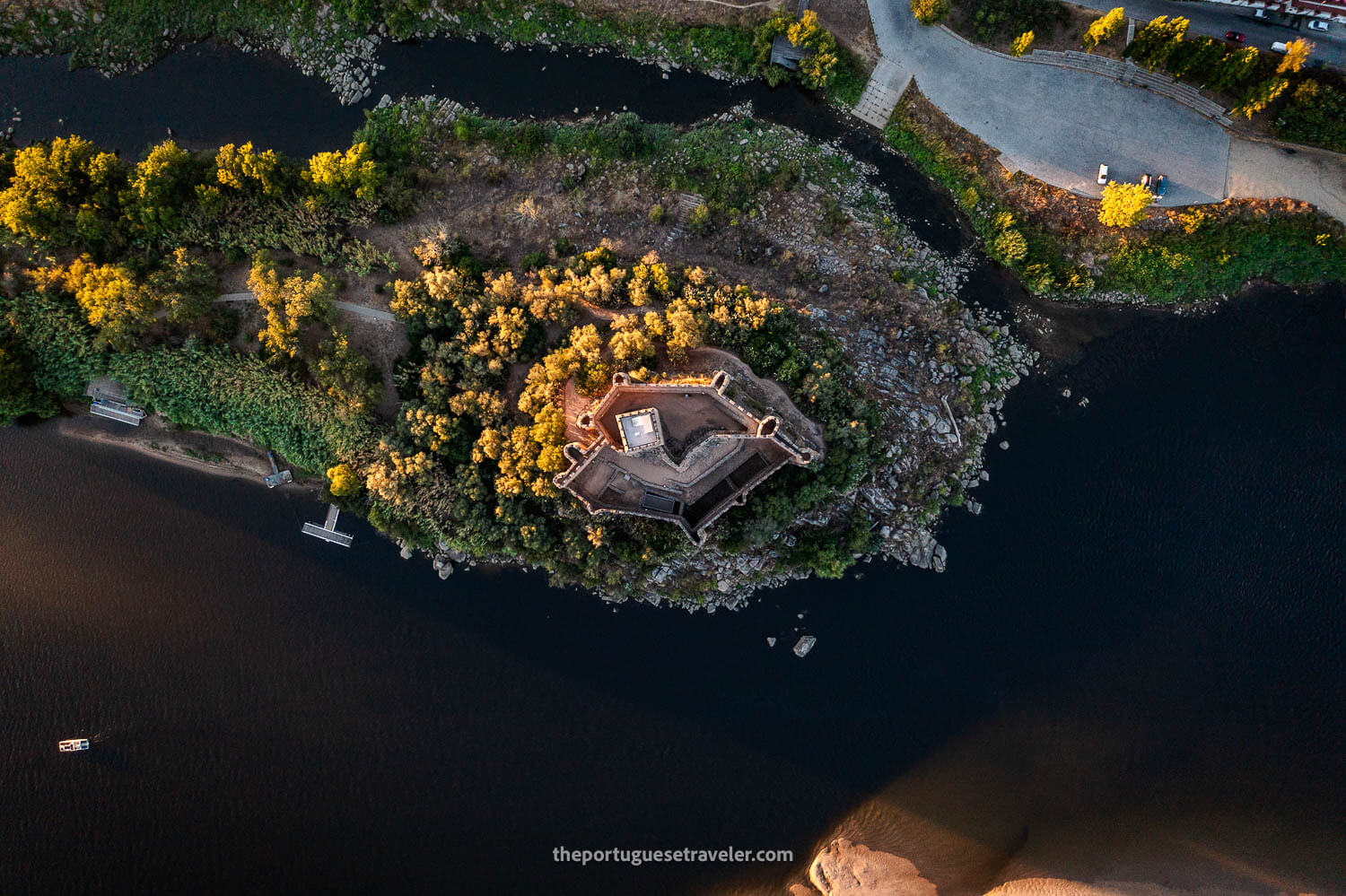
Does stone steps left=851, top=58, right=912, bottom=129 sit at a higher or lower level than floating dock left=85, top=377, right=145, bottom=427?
higher

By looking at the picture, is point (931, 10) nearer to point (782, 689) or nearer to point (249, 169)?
point (249, 169)

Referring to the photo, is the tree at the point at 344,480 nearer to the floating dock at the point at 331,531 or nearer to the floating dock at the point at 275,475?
the floating dock at the point at 331,531

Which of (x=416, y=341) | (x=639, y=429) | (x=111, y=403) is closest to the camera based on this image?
(x=639, y=429)

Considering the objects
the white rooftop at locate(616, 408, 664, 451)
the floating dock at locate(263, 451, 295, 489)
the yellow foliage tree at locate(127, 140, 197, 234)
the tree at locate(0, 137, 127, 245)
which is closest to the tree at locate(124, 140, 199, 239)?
the yellow foliage tree at locate(127, 140, 197, 234)

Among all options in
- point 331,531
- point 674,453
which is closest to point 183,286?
point 331,531

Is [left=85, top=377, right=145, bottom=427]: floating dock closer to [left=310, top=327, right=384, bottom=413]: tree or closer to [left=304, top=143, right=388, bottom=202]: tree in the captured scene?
[left=310, top=327, right=384, bottom=413]: tree
